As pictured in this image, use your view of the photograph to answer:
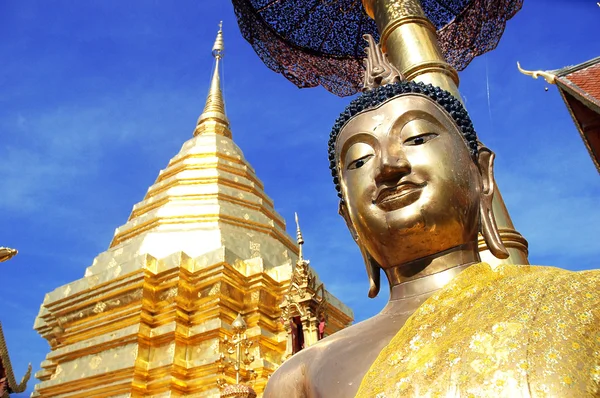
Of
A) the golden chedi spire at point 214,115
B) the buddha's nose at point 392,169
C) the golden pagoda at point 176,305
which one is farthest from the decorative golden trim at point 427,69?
the golden chedi spire at point 214,115

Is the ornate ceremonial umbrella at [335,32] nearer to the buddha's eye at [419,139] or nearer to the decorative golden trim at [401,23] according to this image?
the decorative golden trim at [401,23]

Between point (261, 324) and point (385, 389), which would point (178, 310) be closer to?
point (261, 324)

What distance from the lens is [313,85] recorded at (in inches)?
281

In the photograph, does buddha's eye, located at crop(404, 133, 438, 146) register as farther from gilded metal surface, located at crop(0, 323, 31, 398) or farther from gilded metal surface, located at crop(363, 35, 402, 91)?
gilded metal surface, located at crop(0, 323, 31, 398)

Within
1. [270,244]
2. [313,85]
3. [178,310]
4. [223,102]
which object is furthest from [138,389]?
[223,102]

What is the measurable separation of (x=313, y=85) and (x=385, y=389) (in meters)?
6.31

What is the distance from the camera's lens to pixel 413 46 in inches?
156

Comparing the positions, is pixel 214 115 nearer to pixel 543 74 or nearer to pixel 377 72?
pixel 543 74

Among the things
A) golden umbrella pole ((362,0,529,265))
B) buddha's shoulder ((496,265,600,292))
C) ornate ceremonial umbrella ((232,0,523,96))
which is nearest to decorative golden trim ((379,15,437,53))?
golden umbrella pole ((362,0,529,265))

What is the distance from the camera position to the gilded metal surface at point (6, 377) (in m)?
8.41

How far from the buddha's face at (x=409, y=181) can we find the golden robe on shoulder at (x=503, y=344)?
0.28 metres

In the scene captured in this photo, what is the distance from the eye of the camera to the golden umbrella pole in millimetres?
3648

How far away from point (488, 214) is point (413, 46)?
2.52 metres

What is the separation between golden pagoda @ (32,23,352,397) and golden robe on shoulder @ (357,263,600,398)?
13.4 ft
